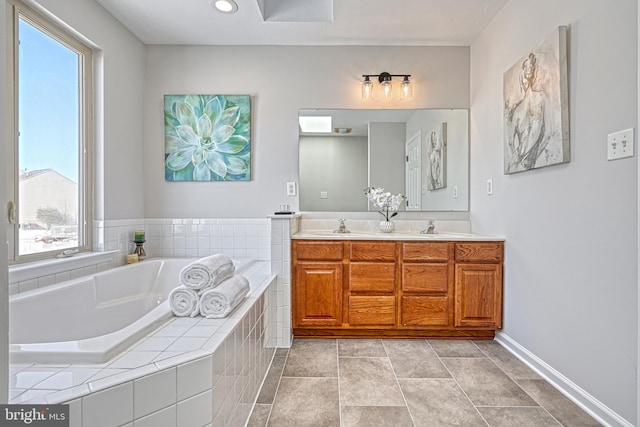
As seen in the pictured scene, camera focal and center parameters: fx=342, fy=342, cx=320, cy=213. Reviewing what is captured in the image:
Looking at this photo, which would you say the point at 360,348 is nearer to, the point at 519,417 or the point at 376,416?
the point at 376,416

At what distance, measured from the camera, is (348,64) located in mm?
3053

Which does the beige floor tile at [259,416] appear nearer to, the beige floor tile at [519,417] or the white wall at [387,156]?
the beige floor tile at [519,417]

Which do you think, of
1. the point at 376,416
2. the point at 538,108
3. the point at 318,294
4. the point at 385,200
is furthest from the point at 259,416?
the point at 538,108

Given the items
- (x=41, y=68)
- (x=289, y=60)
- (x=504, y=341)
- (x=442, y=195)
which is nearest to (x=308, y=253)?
(x=442, y=195)

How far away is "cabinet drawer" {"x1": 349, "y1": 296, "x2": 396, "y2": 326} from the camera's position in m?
2.56

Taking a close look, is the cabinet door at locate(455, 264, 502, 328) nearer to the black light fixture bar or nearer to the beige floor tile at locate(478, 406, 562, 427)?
the beige floor tile at locate(478, 406, 562, 427)

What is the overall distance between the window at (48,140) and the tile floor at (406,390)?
1.57 meters

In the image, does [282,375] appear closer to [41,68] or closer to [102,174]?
[102,174]

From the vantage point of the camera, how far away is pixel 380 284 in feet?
8.40

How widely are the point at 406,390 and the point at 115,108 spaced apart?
2805 millimetres

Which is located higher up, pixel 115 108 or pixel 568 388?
pixel 115 108

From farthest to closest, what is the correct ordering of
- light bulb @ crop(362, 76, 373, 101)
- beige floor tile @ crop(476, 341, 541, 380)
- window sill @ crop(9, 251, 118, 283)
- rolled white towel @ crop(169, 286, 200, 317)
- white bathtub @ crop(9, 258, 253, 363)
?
light bulb @ crop(362, 76, 373, 101) → beige floor tile @ crop(476, 341, 541, 380) → window sill @ crop(9, 251, 118, 283) → rolled white towel @ crop(169, 286, 200, 317) → white bathtub @ crop(9, 258, 253, 363)

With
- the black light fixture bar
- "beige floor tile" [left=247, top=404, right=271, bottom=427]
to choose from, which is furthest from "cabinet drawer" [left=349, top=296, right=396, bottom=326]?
the black light fixture bar

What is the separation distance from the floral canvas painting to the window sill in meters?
0.94
